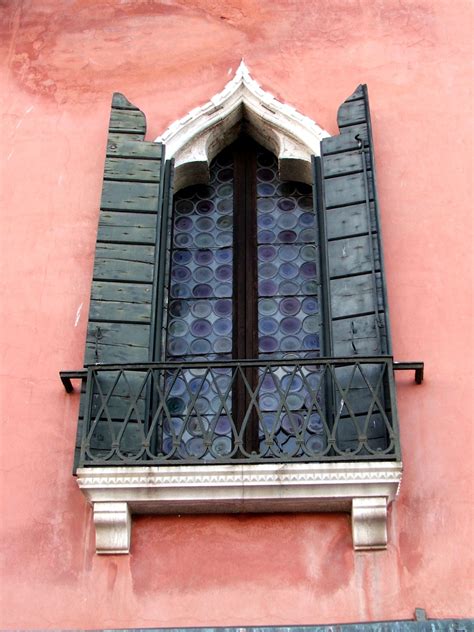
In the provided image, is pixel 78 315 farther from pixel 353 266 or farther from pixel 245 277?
pixel 353 266

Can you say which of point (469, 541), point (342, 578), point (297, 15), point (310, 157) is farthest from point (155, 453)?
point (297, 15)

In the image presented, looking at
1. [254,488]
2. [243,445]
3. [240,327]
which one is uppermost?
[240,327]

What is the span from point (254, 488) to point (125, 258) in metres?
1.74

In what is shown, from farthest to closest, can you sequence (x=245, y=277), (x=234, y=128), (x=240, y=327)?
(x=234, y=128) → (x=245, y=277) → (x=240, y=327)

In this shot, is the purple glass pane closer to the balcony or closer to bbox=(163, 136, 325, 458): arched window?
bbox=(163, 136, 325, 458): arched window

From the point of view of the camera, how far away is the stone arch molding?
8.27 metres

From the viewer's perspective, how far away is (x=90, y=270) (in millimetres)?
7855

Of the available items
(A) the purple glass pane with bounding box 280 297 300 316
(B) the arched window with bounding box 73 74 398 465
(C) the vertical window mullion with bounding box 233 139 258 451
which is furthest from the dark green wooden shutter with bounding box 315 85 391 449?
(C) the vertical window mullion with bounding box 233 139 258 451

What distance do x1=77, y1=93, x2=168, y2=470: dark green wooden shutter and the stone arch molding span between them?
0.23 m

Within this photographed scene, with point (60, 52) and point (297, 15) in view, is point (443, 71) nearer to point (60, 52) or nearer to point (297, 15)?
point (297, 15)


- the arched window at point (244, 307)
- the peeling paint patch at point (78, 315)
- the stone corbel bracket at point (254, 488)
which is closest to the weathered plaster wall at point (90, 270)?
the peeling paint patch at point (78, 315)

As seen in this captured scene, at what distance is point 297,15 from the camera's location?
8953mm

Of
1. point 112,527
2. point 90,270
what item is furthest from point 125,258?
point 112,527

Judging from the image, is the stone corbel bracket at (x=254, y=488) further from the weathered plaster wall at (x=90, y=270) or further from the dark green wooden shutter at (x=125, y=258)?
the dark green wooden shutter at (x=125, y=258)
